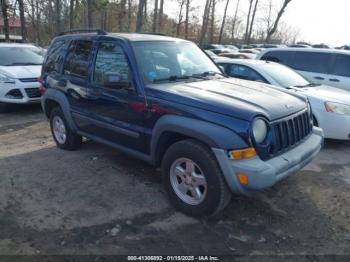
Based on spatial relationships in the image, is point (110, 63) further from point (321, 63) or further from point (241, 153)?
point (321, 63)

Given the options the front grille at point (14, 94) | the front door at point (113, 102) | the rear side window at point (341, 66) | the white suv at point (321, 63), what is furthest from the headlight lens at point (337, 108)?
the front grille at point (14, 94)

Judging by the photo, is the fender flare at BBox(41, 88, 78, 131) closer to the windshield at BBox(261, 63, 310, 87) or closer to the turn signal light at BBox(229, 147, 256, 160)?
the turn signal light at BBox(229, 147, 256, 160)

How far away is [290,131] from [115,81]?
2.06 m

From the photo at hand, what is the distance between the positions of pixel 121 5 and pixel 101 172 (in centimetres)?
2989

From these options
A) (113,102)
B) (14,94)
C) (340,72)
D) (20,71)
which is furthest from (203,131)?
(20,71)

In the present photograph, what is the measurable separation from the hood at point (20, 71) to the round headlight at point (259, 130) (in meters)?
7.11

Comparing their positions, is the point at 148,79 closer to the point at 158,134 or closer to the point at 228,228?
the point at 158,134

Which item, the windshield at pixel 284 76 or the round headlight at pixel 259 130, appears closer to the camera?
the round headlight at pixel 259 130

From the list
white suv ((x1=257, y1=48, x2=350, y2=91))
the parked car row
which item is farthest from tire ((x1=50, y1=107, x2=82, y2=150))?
white suv ((x1=257, y1=48, x2=350, y2=91))

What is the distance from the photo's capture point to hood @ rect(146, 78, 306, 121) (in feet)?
11.3

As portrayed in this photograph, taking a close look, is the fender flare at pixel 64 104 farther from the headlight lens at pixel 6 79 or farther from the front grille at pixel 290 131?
the headlight lens at pixel 6 79

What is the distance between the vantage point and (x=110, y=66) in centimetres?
459

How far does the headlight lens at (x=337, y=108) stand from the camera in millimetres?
6113

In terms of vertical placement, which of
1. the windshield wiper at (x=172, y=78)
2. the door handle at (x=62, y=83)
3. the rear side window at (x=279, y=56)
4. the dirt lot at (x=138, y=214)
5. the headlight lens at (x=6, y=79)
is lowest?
the dirt lot at (x=138, y=214)
